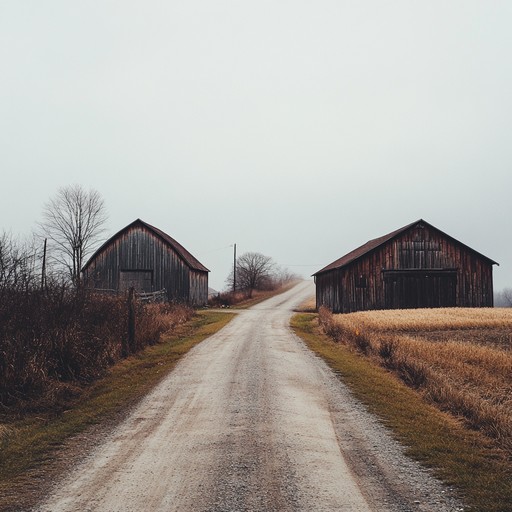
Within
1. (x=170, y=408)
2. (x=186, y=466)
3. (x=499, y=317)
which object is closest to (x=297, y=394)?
(x=170, y=408)

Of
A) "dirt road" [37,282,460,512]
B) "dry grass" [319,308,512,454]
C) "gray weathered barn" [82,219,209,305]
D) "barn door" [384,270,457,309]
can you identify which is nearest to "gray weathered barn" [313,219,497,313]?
"barn door" [384,270,457,309]

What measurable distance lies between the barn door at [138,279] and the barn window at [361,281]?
55.5 feet

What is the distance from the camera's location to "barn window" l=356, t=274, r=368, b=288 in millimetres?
38781

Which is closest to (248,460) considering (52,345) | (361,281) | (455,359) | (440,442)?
(440,442)

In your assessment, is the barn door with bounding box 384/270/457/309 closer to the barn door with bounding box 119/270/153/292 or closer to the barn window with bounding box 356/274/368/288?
the barn window with bounding box 356/274/368/288

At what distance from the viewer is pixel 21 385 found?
1027 cm

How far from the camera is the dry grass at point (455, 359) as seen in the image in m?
9.02

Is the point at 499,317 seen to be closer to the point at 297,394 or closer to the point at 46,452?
the point at 297,394

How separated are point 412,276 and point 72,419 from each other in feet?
111

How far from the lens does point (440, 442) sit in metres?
7.38

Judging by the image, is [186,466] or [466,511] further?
[186,466]

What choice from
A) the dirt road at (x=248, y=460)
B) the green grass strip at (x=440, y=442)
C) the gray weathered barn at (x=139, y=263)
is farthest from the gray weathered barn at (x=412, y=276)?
the dirt road at (x=248, y=460)

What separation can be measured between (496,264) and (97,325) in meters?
33.7

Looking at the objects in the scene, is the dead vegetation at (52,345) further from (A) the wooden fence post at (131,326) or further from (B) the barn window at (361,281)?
(B) the barn window at (361,281)
